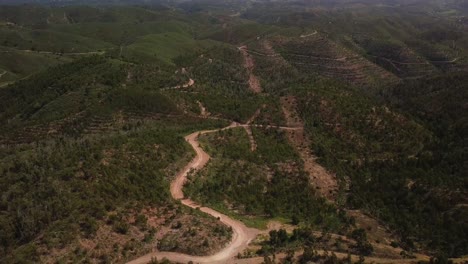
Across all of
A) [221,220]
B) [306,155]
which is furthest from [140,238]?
[306,155]

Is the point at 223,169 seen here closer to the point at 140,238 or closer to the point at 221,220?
the point at 221,220

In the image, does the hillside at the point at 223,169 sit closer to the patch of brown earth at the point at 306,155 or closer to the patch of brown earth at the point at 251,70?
the patch of brown earth at the point at 306,155

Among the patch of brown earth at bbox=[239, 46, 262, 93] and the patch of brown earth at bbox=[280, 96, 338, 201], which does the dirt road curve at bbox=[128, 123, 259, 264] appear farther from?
the patch of brown earth at bbox=[239, 46, 262, 93]

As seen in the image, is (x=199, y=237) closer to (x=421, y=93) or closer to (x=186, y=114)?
(x=186, y=114)

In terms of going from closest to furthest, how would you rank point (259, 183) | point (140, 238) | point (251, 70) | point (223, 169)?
1. point (140, 238)
2. point (259, 183)
3. point (223, 169)
4. point (251, 70)

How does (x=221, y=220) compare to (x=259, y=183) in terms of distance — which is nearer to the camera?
(x=221, y=220)

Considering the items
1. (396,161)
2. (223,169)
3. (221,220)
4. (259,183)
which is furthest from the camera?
(396,161)

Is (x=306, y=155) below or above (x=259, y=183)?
below

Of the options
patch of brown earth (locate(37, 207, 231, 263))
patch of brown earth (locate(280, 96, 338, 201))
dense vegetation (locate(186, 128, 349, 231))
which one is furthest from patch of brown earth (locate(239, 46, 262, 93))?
patch of brown earth (locate(37, 207, 231, 263))
